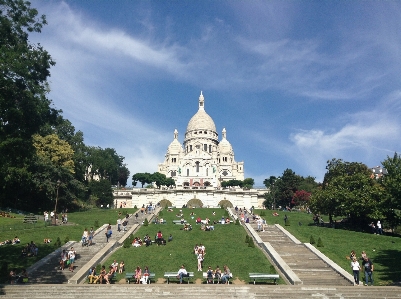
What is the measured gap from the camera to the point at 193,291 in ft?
58.2

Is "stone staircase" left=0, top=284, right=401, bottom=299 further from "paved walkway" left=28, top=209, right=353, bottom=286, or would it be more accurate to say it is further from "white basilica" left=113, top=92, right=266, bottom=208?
"white basilica" left=113, top=92, right=266, bottom=208

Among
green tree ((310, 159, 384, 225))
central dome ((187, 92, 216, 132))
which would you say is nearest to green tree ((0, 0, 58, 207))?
green tree ((310, 159, 384, 225))

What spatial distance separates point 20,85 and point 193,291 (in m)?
12.5

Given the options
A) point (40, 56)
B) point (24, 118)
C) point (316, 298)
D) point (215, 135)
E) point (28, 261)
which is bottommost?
point (316, 298)

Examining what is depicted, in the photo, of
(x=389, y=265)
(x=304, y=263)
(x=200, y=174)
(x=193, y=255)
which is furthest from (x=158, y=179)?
(x=389, y=265)

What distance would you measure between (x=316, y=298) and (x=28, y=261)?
16.7 m

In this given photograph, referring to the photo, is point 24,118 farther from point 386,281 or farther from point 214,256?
point 386,281

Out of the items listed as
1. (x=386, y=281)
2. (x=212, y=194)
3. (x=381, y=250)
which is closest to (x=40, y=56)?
(x=386, y=281)

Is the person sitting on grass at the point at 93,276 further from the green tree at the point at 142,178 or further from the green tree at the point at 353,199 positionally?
the green tree at the point at 142,178

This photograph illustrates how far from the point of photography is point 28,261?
2316 centimetres

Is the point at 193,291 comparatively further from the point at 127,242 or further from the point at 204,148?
the point at 204,148

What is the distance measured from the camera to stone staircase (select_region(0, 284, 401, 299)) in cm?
1733

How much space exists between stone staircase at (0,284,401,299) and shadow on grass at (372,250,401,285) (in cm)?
288

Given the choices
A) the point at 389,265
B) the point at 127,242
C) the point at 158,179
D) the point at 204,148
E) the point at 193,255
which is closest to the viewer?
the point at 389,265
